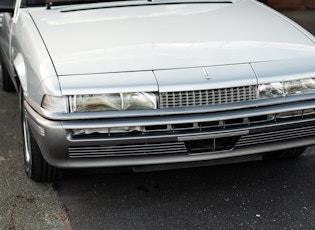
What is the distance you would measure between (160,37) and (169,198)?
1.07m

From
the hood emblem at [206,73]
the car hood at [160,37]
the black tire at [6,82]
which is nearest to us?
the hood emblem at [206,73]

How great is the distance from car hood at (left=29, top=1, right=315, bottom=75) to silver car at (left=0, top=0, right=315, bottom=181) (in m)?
0.01

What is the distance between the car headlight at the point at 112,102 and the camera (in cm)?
305

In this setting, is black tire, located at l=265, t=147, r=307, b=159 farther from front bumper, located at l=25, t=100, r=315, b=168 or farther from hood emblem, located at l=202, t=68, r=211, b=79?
hood emblem, located at l=202, t=68, r=211, b=79

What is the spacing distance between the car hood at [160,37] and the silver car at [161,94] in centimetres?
1

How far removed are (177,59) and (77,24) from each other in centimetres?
93

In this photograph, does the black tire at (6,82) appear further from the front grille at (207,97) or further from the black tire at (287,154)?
the front grille at (207,97)

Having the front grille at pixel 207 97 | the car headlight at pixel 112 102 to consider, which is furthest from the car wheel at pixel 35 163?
the front grille at pixel 207 97

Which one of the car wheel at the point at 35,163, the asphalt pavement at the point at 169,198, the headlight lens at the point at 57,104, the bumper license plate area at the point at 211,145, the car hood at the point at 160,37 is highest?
the car hood at the point at 160,37

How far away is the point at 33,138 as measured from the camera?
140 inches

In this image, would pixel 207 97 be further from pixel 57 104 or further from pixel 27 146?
pixel 27 146

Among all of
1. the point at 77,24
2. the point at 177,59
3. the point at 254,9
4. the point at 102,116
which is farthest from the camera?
the point at 254,9

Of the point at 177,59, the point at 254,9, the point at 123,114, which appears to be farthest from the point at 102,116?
the point at 254,9

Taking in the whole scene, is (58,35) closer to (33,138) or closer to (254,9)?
(33,138)
